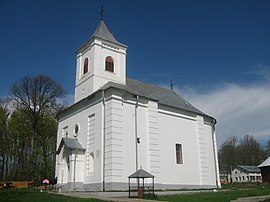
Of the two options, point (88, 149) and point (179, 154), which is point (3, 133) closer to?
point (88, 149)

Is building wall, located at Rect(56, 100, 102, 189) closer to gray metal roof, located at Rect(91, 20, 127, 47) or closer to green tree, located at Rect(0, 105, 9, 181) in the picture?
gray metal roof, located at Rect(91, 20, 127, 47)

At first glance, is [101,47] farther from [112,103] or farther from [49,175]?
[49,175]

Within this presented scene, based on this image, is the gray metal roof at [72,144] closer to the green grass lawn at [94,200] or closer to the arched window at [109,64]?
the green grass lawn at [94,200]

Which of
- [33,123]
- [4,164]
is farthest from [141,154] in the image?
[4,164]

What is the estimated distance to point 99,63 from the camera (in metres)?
27.0

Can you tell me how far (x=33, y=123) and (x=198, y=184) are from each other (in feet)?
73.3

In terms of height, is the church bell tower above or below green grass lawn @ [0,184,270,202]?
above

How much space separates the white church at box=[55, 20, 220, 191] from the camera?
22.9 metres

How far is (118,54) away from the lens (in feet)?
93.8

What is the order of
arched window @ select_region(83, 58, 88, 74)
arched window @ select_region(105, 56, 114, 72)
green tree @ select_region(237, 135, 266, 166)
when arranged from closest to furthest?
arched window @ select_region(105, 56, 114, 72)
arched window @ select_region(83, 58, 88, 74)
green tree @ select_region(237, 135, 266, 166)

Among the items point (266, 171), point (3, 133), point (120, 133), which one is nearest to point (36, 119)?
point (3, 133)

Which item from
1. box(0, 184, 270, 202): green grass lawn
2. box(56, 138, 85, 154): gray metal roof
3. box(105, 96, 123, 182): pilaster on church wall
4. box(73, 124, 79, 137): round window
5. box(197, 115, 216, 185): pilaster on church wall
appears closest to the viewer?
box(0, 184, 270, 202): green grass lawn

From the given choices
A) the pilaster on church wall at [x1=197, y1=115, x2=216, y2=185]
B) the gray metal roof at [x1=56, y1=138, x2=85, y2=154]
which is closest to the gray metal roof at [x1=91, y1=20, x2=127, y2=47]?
the gray metal roof at [x1=56, y1=138, x2=85, y2=154]

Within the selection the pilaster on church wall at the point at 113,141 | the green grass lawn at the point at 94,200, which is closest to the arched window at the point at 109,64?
the pilaster on church wall at the point at 113,141
